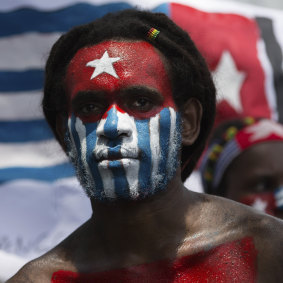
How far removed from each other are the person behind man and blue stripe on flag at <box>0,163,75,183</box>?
1.21 meters

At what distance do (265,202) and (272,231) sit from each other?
6.92ft

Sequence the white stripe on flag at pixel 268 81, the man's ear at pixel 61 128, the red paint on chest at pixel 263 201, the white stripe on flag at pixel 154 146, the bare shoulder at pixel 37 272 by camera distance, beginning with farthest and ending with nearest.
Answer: the white stripe on flag at pixel 268 81 < the red paint on chest at pixel 263 201 < the man's ear at pixel 61 128 < the bare shoulder at pixel 37 272 < the white stripe on flag at pixel 154 146

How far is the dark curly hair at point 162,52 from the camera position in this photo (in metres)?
3.60

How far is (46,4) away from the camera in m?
6.80

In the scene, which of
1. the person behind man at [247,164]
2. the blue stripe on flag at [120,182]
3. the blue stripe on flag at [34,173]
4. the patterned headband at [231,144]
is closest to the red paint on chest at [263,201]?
the person behind man at [247,164]

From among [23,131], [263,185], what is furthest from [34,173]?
[263,185]

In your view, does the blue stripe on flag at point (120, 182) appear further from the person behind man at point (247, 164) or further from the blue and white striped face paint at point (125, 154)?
the person behind man at point (247, 164)

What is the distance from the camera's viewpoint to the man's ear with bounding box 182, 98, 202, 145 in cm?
367

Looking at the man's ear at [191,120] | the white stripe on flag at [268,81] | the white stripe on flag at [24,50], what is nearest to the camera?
the man's ear at [191,120]

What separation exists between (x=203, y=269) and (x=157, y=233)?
27cm

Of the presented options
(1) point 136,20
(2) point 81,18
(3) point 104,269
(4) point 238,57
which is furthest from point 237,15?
(3) point 104,269

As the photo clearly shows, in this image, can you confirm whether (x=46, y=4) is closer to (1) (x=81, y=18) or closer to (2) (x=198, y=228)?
(1) (x=81, y=18)

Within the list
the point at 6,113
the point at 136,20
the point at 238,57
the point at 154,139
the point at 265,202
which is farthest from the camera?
the point at 238,57

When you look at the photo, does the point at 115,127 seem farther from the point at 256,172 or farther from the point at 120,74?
the point at 256,172
